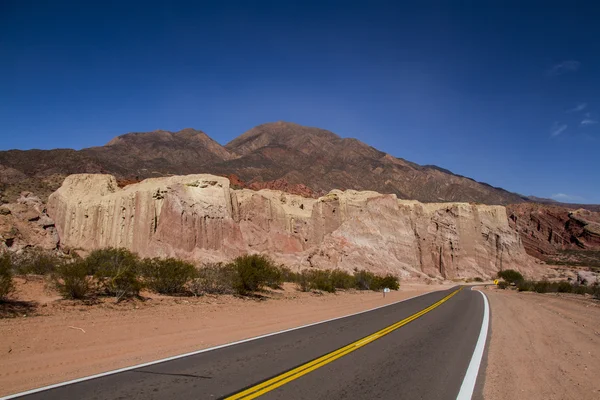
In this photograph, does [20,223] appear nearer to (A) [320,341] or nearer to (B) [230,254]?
(B) [230,254]

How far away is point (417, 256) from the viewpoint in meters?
63.1

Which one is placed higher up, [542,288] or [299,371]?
[299,371]

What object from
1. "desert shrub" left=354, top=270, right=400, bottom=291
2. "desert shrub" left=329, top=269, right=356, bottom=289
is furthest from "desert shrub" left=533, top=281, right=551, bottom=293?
"desert shrub" left=329, top=269, right=356, bottom=289

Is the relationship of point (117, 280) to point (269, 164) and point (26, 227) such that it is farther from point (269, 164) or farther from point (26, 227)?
point (269, 164)

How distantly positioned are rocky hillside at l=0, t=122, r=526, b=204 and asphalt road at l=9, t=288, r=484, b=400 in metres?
89.6

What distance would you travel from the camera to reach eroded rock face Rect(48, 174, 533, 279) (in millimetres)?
46125

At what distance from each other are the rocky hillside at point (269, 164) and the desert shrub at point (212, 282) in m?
77.4

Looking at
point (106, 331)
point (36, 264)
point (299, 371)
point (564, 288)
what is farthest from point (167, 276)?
point (564, 288)

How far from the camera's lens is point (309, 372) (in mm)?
6797

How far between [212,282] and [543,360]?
601 inches

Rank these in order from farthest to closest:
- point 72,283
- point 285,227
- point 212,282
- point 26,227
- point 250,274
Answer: point 285,227 < point 26,227 < point 250,274 < point 212,282 < point 72,283

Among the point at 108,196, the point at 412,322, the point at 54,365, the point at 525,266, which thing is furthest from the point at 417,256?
the point at 54,365

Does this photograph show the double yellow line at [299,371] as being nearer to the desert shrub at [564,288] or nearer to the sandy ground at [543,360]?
the sandy ground at [543,360]

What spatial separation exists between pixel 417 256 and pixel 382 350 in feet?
188
